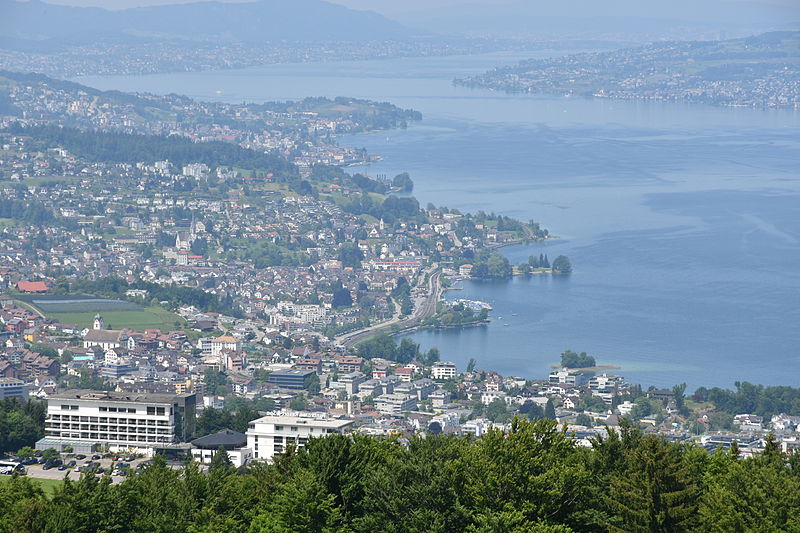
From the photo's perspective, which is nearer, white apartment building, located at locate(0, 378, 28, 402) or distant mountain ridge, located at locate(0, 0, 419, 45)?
white apartment building, located at locate(0, 378, 28, 402)

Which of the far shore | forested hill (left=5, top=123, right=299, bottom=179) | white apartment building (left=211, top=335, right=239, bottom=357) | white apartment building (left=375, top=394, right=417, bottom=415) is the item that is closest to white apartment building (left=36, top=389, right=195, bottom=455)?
white apartment building (left=375, top=394, right=417, bottom=415)

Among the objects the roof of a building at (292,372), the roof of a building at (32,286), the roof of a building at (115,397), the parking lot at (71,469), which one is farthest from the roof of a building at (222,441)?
the roof of a building at (32,286)

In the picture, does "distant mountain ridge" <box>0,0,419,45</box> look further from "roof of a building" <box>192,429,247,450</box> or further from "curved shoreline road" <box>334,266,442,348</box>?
"roof of a building" <box>192,429,247,450</box>

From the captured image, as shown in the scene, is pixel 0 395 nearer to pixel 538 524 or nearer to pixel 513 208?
pixel 538 524

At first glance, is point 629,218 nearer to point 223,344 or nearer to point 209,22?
point 223,344

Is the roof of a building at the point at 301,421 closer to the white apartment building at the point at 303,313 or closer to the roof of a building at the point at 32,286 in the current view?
the white apartment building at the point at 303,313

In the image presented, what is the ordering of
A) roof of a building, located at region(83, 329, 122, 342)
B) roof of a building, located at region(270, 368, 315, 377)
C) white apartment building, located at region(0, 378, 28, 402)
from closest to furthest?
white apartment building, located at region(0, 378, 28, 402) < roof of a building, located at region(270, 368, 315, 377) < roof of a building, located at region(83, 329, 122, 342)

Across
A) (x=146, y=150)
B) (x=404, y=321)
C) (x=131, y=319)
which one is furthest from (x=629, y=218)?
(x=146, y=150)
